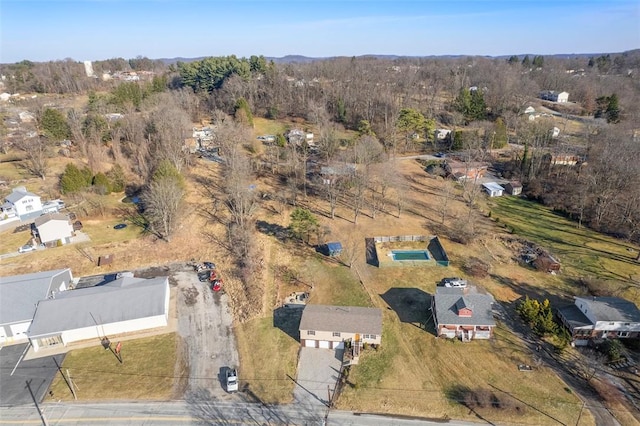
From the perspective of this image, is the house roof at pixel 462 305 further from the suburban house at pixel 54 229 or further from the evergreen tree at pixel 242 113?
the evergreen tree at pixel 242 113

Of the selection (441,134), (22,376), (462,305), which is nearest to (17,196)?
(22,376)

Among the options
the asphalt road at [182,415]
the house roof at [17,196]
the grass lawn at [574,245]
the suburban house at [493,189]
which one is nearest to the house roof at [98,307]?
the asphalt road at [182,415]

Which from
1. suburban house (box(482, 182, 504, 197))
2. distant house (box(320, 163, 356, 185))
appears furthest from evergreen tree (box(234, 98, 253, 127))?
suburban house (box(482, 182, 504, 197))

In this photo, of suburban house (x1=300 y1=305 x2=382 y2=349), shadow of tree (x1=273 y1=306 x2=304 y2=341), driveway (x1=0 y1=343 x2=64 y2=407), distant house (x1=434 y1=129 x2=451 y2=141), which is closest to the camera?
driveway (x1=0 y1=343 x2=64 y2=407)

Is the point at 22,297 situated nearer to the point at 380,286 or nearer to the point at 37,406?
the point at 37,406

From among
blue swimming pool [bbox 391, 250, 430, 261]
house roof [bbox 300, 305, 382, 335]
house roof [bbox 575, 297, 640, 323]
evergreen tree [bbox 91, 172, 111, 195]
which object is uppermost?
evergreen tree [bbox 91, 172, 111, 195]

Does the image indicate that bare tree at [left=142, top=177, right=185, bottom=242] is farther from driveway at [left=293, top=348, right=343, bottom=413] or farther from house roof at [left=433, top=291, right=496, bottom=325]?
house roof at [left=433, top=291, right=496, bottom=325]
